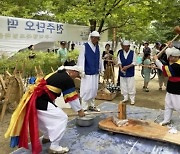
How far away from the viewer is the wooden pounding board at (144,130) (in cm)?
350

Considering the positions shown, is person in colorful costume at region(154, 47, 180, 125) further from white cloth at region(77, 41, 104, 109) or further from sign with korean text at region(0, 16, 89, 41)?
sign with korean text at region(0, 16, 89, 41)

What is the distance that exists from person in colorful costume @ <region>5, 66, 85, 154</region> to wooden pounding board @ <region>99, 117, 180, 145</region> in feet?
2.77

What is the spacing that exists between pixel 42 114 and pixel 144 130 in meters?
1.50

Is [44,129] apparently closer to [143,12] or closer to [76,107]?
[76,107]

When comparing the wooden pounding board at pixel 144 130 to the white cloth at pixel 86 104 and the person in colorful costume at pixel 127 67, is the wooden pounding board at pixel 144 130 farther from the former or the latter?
the person in colorful costume at pixel 127 67

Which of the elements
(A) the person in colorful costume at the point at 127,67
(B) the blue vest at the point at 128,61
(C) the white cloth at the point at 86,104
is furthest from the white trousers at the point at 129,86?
(C) the white cloth at the point at 86,104

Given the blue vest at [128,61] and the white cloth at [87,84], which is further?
the blue vest at [128,61]

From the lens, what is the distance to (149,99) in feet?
22.6

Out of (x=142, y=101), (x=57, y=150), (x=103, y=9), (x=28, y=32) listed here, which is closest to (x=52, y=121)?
(x=57, y=150)

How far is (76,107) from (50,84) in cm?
49

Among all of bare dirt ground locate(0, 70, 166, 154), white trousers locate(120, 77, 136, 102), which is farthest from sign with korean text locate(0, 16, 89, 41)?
white trousers locate(120, 77, 136, 102)

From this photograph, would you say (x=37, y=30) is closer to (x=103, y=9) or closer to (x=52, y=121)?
(x=103, y=9)

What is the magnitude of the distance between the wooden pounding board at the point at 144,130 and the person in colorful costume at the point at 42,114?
84 cm

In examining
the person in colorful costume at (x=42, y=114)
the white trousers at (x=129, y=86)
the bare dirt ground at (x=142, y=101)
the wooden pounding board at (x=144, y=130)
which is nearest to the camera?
the person in colorful costume at (x=42, y=114)
